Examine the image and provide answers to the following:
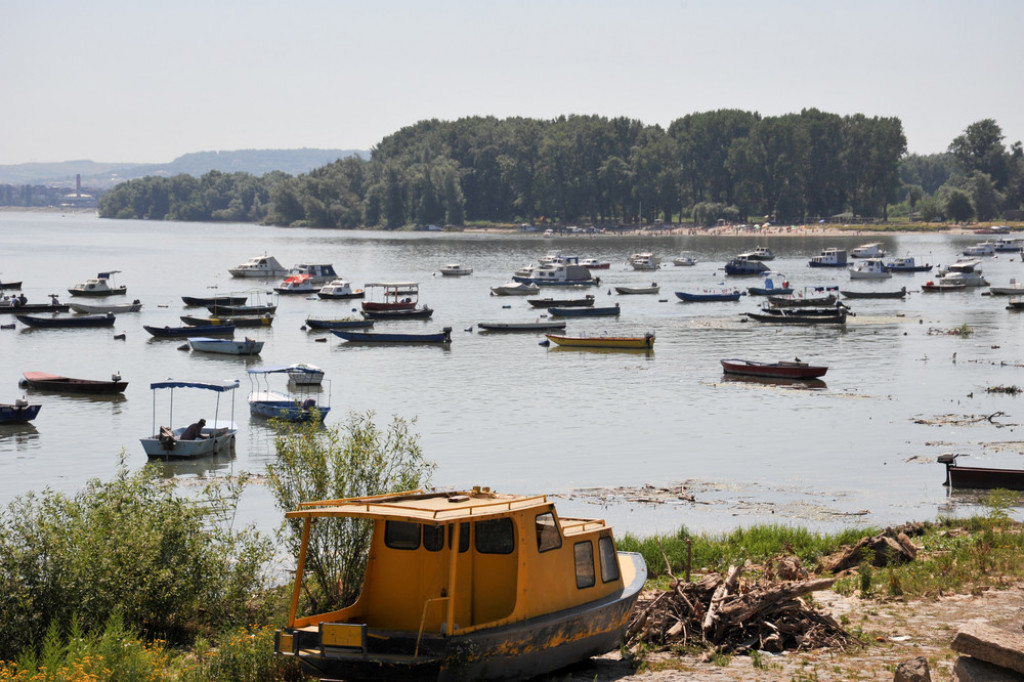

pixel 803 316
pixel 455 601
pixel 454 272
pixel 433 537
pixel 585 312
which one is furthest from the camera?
pixel 454 272

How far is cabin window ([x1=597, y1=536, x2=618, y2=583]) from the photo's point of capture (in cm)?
1505

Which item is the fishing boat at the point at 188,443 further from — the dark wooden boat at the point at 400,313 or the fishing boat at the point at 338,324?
the dark wooden boat at the point at 400,313

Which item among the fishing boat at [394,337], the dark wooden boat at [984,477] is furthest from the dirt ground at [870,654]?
the fishing boat at [394,337]

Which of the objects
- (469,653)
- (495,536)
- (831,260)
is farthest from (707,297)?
(469,653)

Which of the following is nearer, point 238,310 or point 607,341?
point 607,341

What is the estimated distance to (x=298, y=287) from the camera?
10581 centimetres

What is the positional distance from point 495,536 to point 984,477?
826 inches

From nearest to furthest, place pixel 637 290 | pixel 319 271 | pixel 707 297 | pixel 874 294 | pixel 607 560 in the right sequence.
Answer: pixel 607 560, pixel 874 294, pixel 707 297, pixel 637 290, pixel 319 271

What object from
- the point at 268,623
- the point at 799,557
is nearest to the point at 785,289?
the point at 799,557

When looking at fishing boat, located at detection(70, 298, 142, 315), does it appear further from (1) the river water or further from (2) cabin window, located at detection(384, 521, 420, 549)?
(2) cabin window, located at detection(384, 521, 420, 549)

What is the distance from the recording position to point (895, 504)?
29.3 m

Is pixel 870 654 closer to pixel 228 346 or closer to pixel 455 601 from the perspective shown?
pixel 455 601

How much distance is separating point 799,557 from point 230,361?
47.3m

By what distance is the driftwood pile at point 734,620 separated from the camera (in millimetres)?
15250
